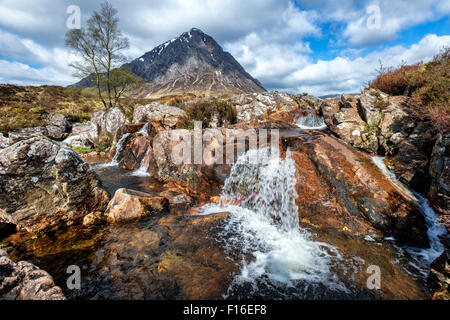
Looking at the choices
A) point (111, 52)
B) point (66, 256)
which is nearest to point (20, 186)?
point (66, 256)

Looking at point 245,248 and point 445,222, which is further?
point 245,248

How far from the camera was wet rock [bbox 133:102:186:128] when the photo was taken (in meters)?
15.3

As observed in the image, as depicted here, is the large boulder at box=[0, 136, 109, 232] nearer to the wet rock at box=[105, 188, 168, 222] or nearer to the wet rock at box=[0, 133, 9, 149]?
the wet rock at box=[105, 188, 168, 222]

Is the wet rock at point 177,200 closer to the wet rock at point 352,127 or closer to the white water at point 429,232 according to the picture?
the white water at point 429,232

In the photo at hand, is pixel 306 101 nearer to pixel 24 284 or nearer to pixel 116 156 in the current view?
pixel 116 156

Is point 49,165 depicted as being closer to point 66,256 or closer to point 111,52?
point 66,256

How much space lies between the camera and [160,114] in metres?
16.3

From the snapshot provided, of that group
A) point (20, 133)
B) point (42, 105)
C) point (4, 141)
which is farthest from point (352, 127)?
point (42, 105)

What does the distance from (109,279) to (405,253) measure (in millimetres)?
7576

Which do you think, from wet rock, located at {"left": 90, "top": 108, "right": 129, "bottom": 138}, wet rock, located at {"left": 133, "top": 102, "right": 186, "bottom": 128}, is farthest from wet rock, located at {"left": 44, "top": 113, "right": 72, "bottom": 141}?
wet rock, located at {"left": 133, "top": 102, "right": 186, "bottom": 128}

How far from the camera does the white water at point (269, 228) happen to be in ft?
14.0

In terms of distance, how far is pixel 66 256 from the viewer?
14.9 ft

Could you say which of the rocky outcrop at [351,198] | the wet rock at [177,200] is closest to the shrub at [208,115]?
the wet rock at [177,200]

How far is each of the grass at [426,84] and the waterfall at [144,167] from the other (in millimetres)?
13327
